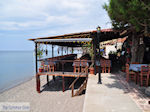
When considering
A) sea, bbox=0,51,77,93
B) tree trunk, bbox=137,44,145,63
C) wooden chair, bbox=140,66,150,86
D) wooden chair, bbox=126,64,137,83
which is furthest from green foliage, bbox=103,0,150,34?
sea, bbox=0,51,77,93

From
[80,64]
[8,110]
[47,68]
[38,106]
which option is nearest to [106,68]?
[80,64]

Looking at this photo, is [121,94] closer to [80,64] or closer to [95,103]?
[95,103]

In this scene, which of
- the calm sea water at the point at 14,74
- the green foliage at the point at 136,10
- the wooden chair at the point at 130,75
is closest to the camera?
the green foliage at the point at 136,10

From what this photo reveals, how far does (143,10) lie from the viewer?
150 inches

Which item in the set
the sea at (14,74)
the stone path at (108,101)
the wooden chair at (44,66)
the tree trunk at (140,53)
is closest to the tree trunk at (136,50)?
the tree trunk at (140,53)

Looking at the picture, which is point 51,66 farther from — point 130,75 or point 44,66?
point 130,75

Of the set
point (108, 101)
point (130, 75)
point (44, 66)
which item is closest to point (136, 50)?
point (130, 75)

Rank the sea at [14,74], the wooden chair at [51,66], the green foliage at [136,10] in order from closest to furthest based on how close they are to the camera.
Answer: the green foliage at [136,10] < the wooden chair at [51,66] < the sea at [14,74]

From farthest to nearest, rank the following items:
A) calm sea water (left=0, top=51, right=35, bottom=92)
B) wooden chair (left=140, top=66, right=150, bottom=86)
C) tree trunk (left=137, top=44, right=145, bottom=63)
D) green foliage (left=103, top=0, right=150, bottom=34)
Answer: calm sea water (left=0, top=51, right=35, bottom=92) → tree trunk (left=137, top=44, right=145, bottom=63) → wooden chair (left=140, top=66, right=150, bottom=86) → green foliage (left=103, top=0, right=150, bottom=34)

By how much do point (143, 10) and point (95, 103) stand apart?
12.7 feet

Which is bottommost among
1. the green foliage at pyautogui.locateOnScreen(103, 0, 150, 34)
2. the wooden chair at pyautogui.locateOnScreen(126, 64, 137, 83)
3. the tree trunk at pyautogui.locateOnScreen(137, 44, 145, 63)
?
the wooden chair at pyautogui.locateOnScreen(126, 64, 137, 83)

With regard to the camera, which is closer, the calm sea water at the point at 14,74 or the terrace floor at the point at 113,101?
the terrace floor at the point at 113,101

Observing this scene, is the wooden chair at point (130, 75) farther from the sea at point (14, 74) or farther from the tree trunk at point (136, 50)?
the sea at point (14, 74)

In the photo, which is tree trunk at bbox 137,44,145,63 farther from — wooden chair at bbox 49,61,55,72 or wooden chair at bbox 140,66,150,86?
wooden chair at bbox 49,61,55,72
